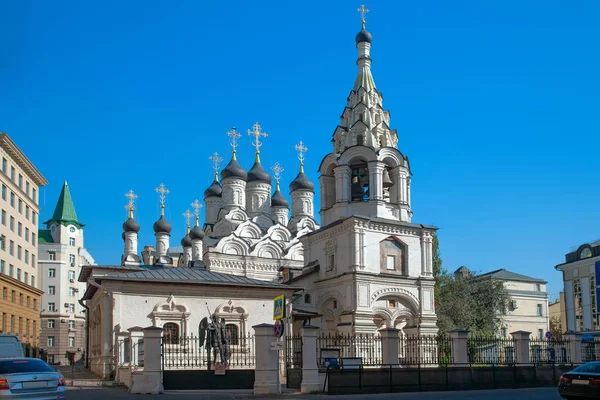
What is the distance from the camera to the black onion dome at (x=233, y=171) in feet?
196

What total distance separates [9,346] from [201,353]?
978 cm

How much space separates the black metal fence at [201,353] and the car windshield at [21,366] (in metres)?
10.5

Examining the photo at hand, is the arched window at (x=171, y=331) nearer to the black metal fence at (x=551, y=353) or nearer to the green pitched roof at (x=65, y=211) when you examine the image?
the black metal fence at (x=551, y=353)

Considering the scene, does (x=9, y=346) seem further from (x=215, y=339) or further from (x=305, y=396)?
(x=305, y=396)

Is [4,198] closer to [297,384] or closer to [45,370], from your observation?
[297,384]

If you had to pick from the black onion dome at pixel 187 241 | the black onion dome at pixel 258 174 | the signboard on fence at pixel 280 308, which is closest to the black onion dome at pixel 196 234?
the black onion dome at pixel 187 241

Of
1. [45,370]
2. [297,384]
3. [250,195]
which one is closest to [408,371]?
[297,384]

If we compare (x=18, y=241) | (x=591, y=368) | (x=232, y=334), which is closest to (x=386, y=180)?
(x=232, y=334)

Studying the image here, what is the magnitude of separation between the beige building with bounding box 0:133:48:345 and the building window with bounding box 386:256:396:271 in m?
20.0

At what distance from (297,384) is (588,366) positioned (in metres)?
8.26

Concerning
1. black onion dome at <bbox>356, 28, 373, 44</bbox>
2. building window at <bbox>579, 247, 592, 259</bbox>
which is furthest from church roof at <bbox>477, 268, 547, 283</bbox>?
black onion dome at <bbox>356, 28, 373, 44</bbox>

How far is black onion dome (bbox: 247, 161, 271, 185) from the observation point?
61219mm

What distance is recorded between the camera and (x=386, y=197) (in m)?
40.2

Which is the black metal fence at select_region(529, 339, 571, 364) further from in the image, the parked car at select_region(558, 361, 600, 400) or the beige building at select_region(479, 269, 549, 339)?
the beige building at select_region(479, 269, 549, 339)
